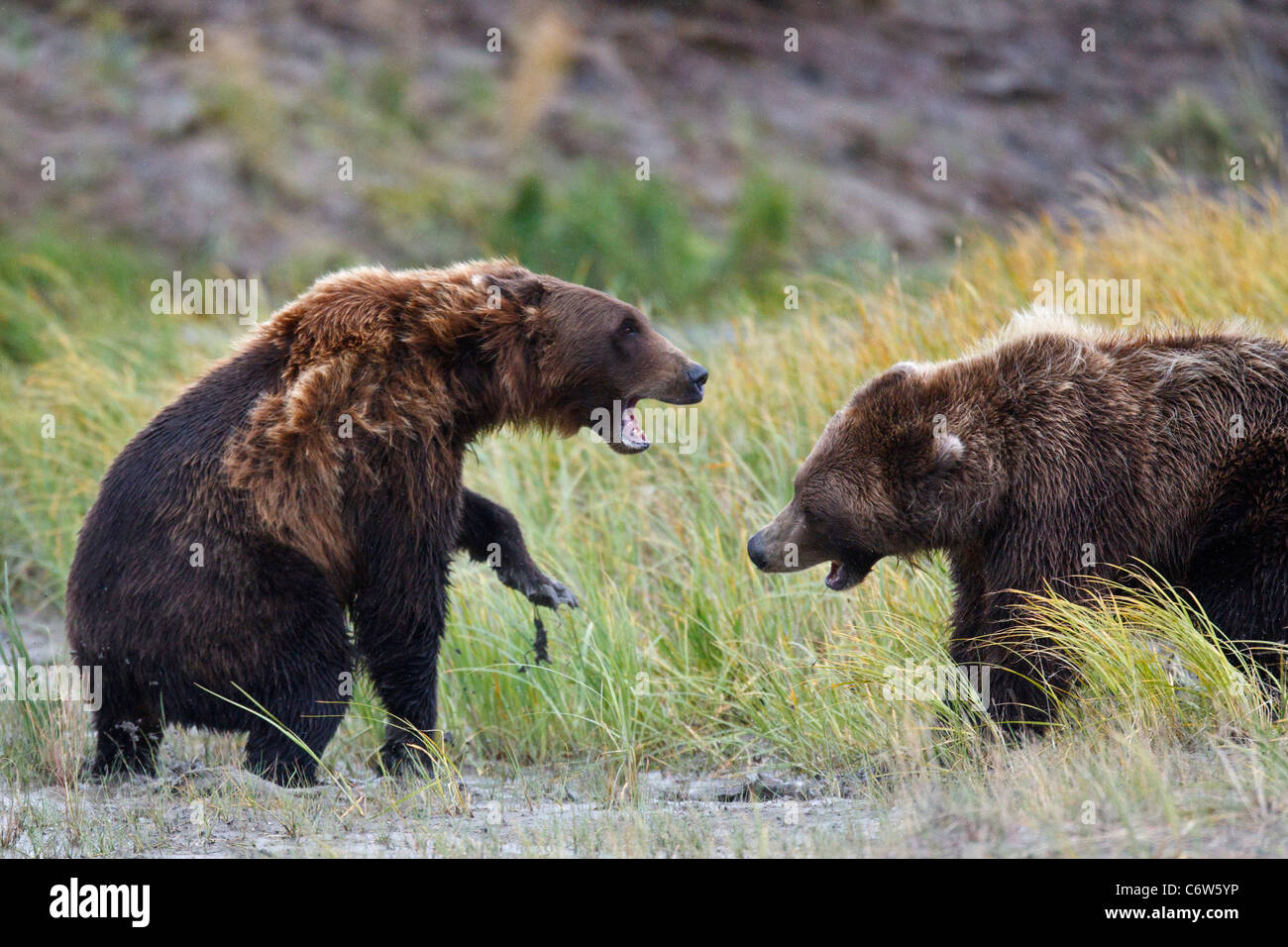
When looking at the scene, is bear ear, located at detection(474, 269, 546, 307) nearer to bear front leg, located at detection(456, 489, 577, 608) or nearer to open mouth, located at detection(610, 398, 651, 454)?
open mouth, located at detection(610, 398, 651, 454)

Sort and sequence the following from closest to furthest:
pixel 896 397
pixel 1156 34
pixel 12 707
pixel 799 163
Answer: pixel 896 397
pixel 12 707
pixel 799 163
pixel 1156 34

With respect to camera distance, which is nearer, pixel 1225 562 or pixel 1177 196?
pixel 1225 562

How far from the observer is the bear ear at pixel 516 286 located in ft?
19.7

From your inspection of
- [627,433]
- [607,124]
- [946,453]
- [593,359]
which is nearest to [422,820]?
[627,433]

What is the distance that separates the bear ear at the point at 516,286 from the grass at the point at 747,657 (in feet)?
4.85

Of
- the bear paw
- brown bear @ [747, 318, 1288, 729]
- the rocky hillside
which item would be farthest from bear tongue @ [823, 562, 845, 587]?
the rocky hillside

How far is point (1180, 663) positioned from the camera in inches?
210

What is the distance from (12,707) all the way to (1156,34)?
19.5m

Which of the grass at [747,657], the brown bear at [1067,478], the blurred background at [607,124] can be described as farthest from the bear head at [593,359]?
the blurred background at [607,124]

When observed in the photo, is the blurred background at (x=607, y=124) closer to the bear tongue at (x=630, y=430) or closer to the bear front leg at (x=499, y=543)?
the bear tongue at (x=630, y=430)

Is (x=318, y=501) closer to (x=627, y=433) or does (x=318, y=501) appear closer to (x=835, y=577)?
(x=627, y=433)

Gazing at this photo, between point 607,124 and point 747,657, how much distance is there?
45.9 feet
